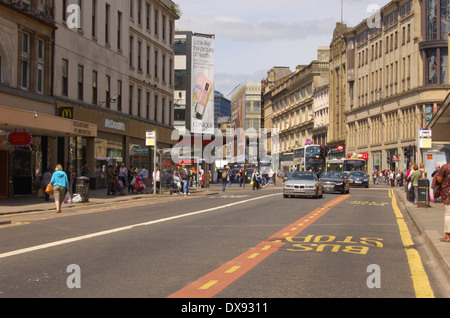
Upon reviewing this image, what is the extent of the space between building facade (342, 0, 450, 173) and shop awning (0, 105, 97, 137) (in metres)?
44.2

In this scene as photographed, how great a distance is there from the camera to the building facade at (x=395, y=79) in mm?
65000

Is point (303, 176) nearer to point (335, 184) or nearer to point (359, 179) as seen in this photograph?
point (335, 184)

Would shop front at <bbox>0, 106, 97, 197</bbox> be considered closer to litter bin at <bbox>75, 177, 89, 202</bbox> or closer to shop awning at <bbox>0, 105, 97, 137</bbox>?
shop awning at <bbox>0, 105, 97, 137</bbox>

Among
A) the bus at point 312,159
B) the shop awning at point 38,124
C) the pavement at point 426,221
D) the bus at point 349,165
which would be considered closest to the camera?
the pavement at point 426,221

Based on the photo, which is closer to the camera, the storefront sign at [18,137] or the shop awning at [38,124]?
the shop awning at [38,124]

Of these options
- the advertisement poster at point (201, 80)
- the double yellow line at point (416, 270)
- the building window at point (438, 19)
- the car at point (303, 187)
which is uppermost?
the building window at point (438, 19)

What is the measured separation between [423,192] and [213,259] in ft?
52.3

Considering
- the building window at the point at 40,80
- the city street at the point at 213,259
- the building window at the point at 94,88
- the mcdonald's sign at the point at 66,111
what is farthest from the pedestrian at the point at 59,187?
the building window at the point at 94,88

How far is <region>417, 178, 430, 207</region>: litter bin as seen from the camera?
77.9 ft

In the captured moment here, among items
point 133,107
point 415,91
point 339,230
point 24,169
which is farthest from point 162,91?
point 339,230

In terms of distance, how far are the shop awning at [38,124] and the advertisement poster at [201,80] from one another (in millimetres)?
31161

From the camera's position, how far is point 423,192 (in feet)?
78.3

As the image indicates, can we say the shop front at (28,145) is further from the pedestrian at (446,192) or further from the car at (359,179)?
the car at (359,179)
